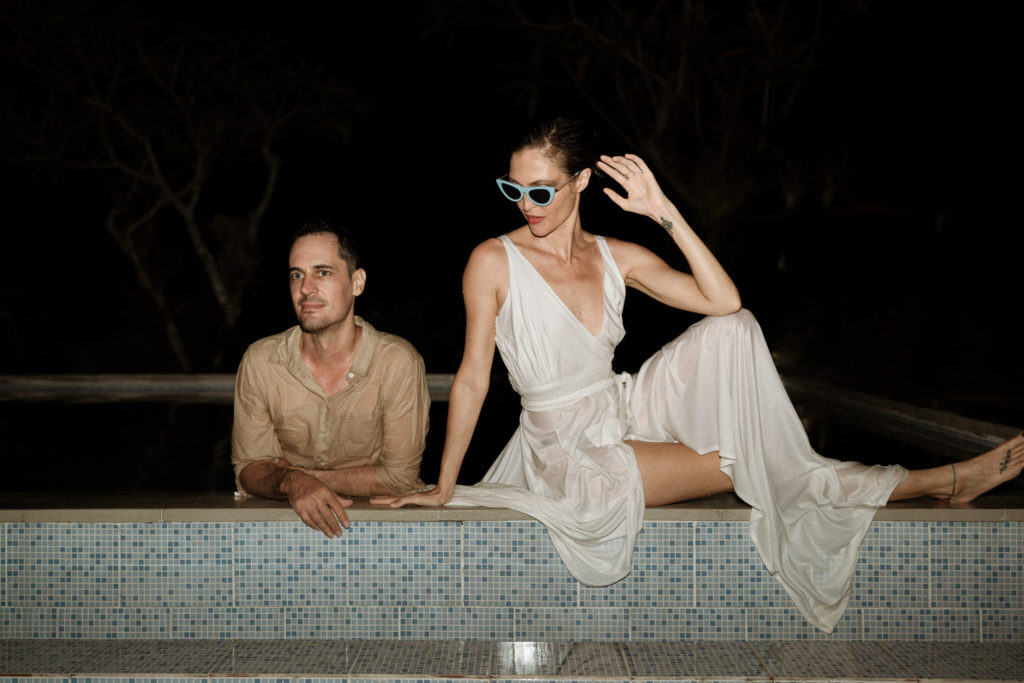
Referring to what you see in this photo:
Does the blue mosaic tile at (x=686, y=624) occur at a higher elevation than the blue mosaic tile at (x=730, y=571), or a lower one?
lower

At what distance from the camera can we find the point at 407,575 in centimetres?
328

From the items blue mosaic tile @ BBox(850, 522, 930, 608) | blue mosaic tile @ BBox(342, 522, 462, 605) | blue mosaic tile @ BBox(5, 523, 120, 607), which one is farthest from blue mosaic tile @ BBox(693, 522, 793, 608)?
blue mosaic tile @ BBox(5, 523, 120, 607)

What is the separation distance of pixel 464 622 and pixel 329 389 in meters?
0.99

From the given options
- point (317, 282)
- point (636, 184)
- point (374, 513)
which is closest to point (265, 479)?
point (374, 513)

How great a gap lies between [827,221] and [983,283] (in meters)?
2.37

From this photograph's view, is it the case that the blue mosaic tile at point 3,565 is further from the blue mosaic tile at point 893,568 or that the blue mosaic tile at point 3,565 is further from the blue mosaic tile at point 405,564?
the blue mosaic tile at point 893,568

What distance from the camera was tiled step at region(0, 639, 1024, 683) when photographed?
292cm

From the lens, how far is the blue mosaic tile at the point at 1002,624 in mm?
3270

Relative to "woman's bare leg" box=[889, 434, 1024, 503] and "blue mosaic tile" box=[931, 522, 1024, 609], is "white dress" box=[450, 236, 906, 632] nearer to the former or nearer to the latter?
"woman's bare leg" box=[889, 434, 1024, 503]

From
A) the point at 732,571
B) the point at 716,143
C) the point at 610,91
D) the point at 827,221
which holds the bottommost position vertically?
the point at 732,571

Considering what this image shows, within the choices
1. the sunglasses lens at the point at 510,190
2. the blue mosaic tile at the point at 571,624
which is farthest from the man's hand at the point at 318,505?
the sunglasses lens at the point at 510,190

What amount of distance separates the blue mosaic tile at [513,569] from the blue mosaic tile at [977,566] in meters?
1.28

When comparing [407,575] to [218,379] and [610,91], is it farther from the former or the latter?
[610,91]

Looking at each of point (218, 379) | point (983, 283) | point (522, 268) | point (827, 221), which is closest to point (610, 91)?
point (827, 221)
